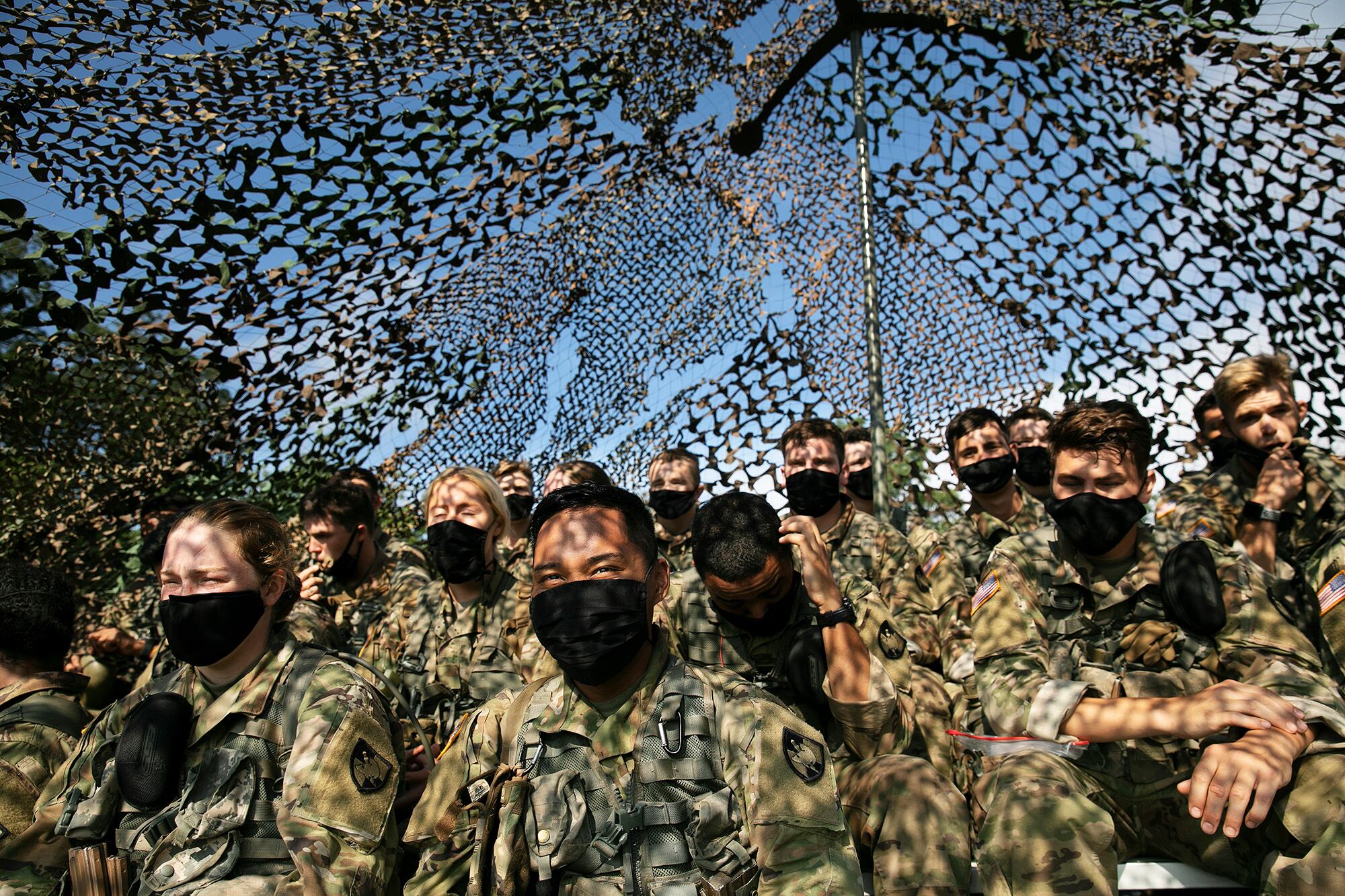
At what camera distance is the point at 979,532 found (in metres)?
5.43

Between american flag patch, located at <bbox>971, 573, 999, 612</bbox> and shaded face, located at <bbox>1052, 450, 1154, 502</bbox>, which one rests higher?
shaded face, located at <bbox>1052, 450, 1154, 502</bbox>

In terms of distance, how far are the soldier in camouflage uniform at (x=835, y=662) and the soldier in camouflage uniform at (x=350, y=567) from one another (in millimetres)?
2372

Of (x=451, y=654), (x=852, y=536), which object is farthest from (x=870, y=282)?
(x=451, y=654)

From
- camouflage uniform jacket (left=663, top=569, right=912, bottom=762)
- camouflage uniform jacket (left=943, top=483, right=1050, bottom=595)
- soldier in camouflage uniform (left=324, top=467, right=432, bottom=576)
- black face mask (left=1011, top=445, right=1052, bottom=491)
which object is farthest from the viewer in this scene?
black face mask (left=1011, top=445, right=1052, bottom=491)

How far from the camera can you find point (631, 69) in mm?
5652

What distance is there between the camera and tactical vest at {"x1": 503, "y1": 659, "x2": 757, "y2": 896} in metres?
2.13

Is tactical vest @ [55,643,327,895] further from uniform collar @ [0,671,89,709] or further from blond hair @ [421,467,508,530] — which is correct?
blond hair @ [421,467,508,530]

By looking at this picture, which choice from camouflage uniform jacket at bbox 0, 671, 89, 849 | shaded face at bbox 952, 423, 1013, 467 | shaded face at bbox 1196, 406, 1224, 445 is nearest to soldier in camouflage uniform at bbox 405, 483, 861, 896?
camouflage uniform jacket at bbox 0, 671, 89, 849

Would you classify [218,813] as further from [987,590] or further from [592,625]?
[987,590]

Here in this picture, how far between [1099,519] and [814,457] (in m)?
1.81

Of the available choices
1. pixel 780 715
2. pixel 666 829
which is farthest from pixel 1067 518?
pixel 666 829

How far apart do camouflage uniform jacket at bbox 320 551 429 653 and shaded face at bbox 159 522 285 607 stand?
6.96 feet

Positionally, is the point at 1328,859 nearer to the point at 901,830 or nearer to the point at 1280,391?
the point at 901,830

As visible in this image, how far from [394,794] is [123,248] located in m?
3.64
